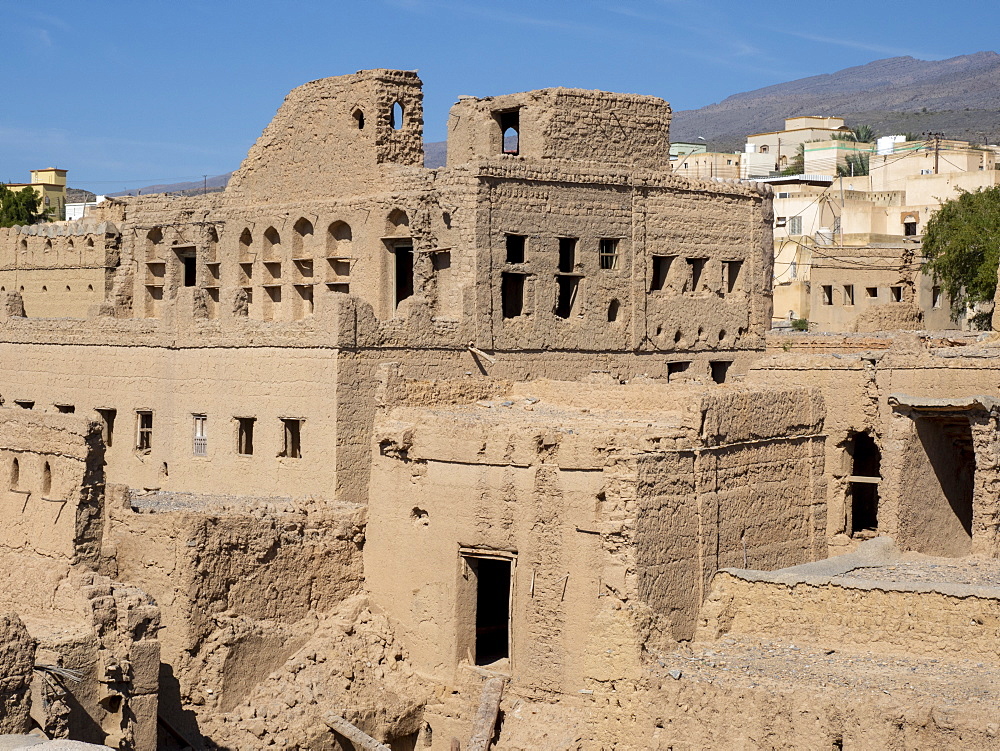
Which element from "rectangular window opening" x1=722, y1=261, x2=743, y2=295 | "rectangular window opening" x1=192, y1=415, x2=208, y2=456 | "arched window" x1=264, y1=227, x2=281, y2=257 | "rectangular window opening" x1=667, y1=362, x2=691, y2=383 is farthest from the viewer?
"arched window" x1=264, y1=227, x2=281, y2=257

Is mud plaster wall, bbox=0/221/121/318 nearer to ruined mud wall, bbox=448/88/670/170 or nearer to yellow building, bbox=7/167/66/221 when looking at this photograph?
ruined mud wall, bbox=448/88/670/170

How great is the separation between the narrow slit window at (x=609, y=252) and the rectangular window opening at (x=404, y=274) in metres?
3.44

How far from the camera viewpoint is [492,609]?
70.8 ft

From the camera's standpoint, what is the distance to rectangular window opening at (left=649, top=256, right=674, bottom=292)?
28.6 m

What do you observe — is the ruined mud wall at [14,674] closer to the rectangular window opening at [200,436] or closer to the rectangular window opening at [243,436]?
the rectangular window opening at [243,436]

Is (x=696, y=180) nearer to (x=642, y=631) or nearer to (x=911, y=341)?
(x=911, y=341)

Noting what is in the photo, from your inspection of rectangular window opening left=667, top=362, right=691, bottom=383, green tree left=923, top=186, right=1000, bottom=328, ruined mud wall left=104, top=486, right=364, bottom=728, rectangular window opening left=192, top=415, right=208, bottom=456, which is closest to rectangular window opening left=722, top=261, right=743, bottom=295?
rectangular window opening left=667, top=362, right=691, bottom=383

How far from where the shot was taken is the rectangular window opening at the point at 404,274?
28344 mm

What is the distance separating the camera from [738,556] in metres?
19.2

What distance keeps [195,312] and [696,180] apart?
9.40 meters

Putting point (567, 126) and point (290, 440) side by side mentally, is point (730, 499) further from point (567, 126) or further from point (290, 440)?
point (567, 126)

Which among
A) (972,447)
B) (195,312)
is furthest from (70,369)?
(972,447)

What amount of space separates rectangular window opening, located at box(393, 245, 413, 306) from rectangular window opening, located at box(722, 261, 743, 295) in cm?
585

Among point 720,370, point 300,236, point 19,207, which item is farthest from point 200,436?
point 19,207
